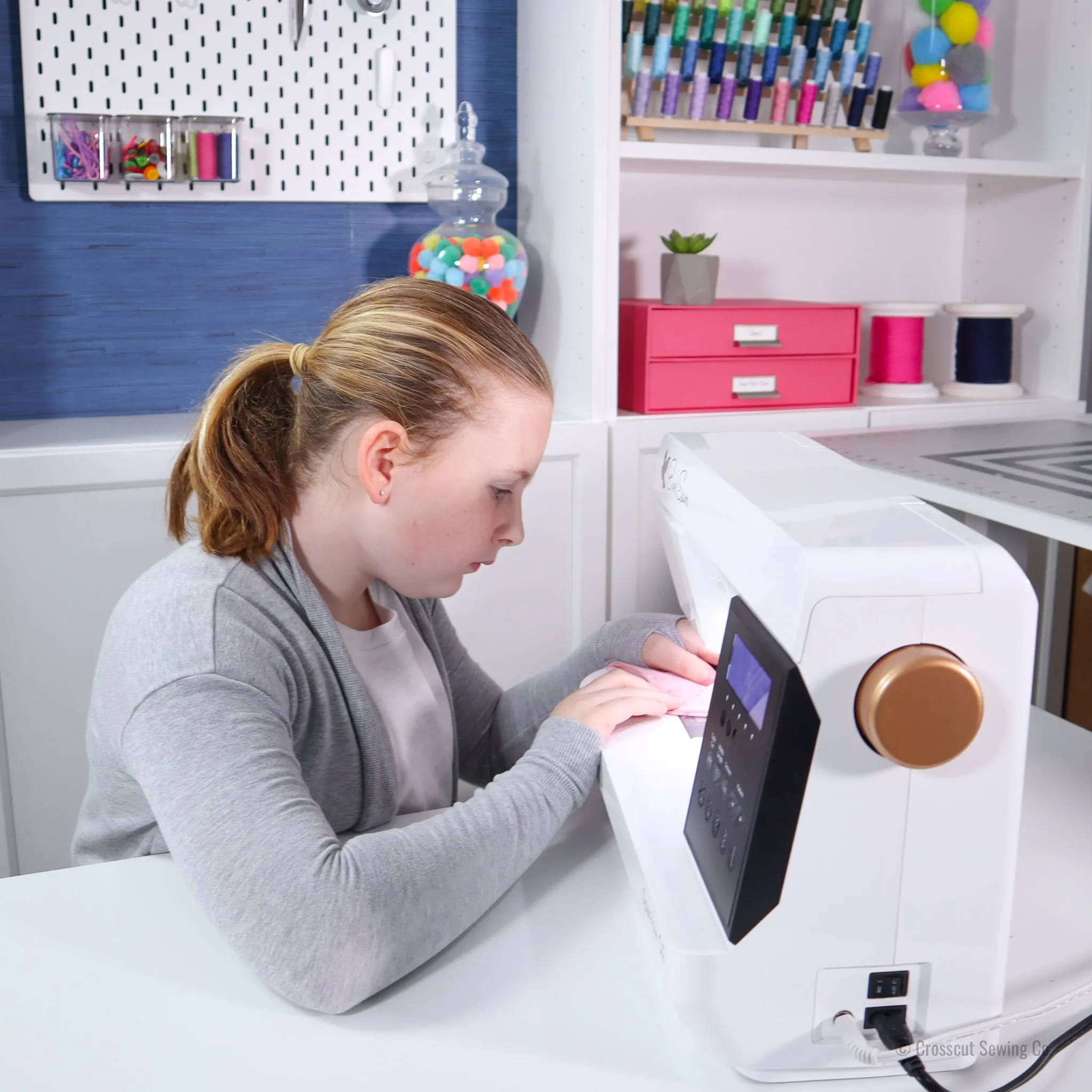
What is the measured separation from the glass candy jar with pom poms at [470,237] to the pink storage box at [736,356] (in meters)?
0.21

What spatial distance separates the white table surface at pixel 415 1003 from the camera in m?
0.64

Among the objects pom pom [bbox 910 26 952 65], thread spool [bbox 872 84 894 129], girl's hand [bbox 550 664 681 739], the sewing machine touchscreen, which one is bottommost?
girl's hand [bbox 550 664 681 739]

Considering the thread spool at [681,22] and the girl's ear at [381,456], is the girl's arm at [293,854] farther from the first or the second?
the thread spool at [681,22]

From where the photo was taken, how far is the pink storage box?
72.0 inches

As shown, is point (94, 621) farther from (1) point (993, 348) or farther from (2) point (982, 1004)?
(1) point (993, 348)

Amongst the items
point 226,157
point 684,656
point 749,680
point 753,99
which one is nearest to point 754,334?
point 753,99

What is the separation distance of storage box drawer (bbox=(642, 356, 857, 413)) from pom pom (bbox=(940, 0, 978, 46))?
59cm

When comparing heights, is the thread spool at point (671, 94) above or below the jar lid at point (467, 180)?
above

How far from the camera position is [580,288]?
181 centimetres

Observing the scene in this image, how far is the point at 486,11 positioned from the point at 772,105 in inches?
20.9

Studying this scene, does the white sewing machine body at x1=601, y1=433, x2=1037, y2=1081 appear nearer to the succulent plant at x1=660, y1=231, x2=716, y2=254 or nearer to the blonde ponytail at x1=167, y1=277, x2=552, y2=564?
the blonde ponytail at x1=167, y1=277, x2=552, y2=564

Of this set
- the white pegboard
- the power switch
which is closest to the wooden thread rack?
the white pegboard

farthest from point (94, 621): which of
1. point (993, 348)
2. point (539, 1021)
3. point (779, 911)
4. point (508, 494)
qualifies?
point (993, 348)

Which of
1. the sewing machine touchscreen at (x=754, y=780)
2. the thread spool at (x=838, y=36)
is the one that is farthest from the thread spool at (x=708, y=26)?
the sewing machine touchscreen at (x=754, y=780)
